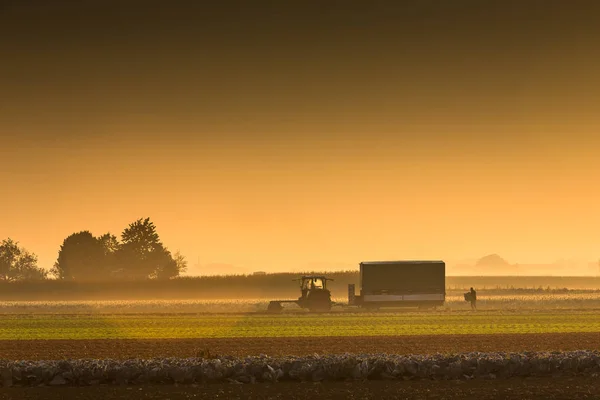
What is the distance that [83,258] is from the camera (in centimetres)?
16562

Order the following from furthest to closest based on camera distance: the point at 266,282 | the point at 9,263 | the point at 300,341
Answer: the point at 9,263
the point at 266,282
the point at 300,341

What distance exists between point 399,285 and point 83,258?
93.4 meters

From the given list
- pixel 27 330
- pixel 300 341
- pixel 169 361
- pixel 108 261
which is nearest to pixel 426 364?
pixel 169 361

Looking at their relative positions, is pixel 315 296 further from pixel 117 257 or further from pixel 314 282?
pixel 117 257

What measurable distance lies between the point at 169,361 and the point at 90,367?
249 cm

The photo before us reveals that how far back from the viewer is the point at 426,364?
3003 cm

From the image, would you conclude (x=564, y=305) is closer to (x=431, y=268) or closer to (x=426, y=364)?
(x=431, y=268)

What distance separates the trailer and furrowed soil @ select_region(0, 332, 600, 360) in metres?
34.0

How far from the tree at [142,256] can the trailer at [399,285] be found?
80.9 meters

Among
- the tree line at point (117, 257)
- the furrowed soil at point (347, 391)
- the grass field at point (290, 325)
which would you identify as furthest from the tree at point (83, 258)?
the furrowed soil at point (347, 391)

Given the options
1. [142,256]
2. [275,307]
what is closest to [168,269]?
[142,256]

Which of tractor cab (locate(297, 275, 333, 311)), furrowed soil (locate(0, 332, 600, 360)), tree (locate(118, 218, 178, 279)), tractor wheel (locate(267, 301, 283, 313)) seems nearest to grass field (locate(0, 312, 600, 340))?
furrowed soil (locate(0, 332, 600, 360))

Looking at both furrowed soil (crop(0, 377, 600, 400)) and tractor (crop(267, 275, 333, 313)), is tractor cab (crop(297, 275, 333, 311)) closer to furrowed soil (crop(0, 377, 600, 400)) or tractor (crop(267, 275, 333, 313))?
tractor (crop(267, 275, 333, 313))

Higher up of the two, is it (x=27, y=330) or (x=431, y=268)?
(x=431, y=268)
